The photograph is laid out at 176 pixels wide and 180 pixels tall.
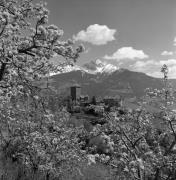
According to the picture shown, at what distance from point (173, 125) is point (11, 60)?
4041 millimetres

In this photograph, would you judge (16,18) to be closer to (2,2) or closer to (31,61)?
(2,2)

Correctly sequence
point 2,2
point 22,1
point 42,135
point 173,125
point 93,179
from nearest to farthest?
point 173,125 → point 2,2 → point 22,1 → point 42,135 → point 93,179

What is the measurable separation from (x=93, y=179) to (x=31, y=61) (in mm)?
8844

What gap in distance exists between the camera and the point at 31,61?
7578 millimetres

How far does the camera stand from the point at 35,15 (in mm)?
7184

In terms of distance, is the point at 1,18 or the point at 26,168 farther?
the point at 26,168

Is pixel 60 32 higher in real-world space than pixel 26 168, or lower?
higher

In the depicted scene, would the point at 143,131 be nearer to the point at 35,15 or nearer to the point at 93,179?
the point at 35,15

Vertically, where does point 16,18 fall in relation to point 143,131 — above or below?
above

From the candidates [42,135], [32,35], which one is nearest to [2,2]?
[32,35]

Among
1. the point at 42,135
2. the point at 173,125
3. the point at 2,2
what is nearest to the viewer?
the point at 173,125

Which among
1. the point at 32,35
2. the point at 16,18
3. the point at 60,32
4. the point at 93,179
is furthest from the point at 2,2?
the point at 93,179

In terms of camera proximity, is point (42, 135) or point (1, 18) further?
point (42, 135)

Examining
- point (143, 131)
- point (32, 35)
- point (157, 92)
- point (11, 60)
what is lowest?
point (143, 131)
